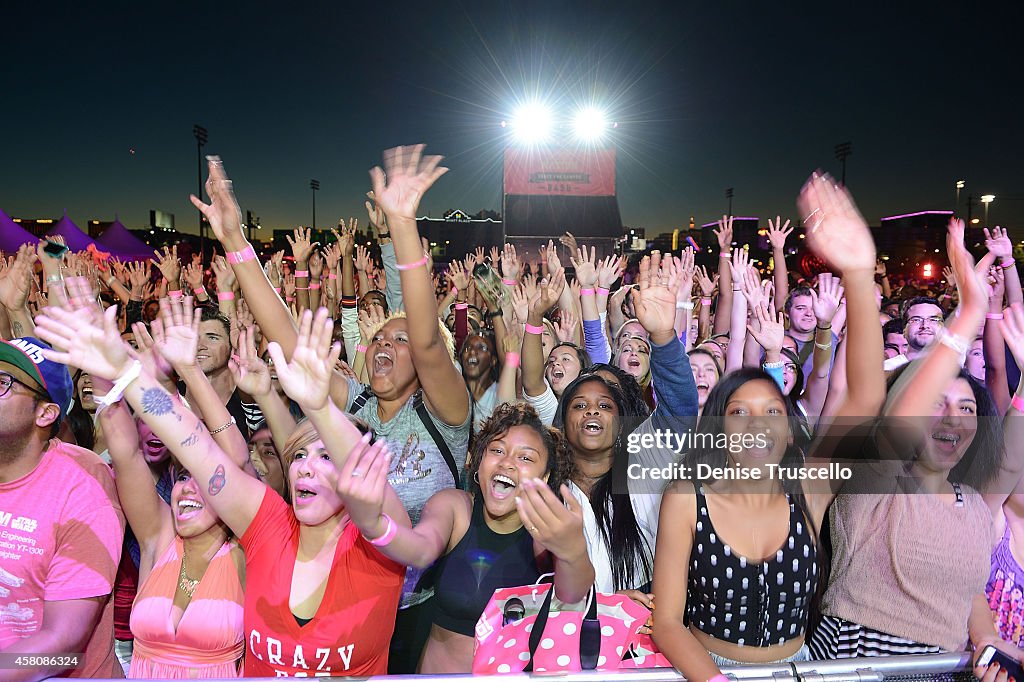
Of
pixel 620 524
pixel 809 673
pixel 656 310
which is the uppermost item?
pixel 656 310

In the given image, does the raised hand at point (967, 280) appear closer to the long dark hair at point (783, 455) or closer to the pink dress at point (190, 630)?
the long dark hair at point (783, 455)

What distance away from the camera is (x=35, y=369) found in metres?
2.18

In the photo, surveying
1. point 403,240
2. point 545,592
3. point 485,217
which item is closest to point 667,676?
point 545,592

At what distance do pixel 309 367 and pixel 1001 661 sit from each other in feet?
7.46

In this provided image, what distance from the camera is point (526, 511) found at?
1755 millimetres

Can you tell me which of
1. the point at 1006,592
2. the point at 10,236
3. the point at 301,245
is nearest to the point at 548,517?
the point at 1006,592

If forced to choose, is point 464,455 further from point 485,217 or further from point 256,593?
point 485,217

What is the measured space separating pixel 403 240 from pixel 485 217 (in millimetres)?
48539

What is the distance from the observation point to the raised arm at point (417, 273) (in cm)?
245

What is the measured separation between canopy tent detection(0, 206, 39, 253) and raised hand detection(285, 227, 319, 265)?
970cm

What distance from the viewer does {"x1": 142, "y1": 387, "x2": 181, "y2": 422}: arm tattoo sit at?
200 centimetres

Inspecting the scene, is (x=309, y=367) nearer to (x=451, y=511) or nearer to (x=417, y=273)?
(x=417, y=273)

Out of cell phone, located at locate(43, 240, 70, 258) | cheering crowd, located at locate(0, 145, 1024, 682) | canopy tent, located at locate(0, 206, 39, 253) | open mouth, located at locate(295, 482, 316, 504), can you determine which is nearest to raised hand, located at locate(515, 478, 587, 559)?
cheering crowd, located at locate(0, 145, 1024, 682)

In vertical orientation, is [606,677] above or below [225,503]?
below
